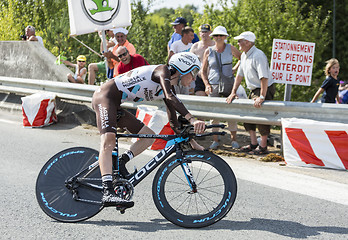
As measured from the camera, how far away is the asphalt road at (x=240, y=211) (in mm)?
5133

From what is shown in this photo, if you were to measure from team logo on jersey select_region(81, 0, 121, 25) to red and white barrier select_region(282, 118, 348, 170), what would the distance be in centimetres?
440

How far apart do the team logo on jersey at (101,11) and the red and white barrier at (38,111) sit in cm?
196

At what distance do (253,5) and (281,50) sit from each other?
10.7 m

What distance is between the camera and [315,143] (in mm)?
7996

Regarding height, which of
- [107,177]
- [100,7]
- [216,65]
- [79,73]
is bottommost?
[79,73]

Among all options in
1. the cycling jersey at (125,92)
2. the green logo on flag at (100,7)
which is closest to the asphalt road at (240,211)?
the cycling jersey at (125,92)

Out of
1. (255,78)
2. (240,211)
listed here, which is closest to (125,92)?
(240,211)

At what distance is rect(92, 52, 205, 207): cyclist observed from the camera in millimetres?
5223

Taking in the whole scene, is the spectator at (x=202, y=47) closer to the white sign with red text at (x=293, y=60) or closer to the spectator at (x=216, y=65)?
the spectator at (x=216, y=65)

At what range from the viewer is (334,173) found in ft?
25.1

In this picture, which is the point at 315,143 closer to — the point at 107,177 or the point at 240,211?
the point at 240,211

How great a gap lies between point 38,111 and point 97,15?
7.49 feet

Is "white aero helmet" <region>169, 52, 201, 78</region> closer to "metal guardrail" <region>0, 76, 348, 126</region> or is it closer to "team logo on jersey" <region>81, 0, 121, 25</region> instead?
"metal guardrail" <region>0, 76, 348, 126</region>

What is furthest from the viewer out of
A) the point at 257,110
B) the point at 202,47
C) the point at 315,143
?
the point at 202,47
